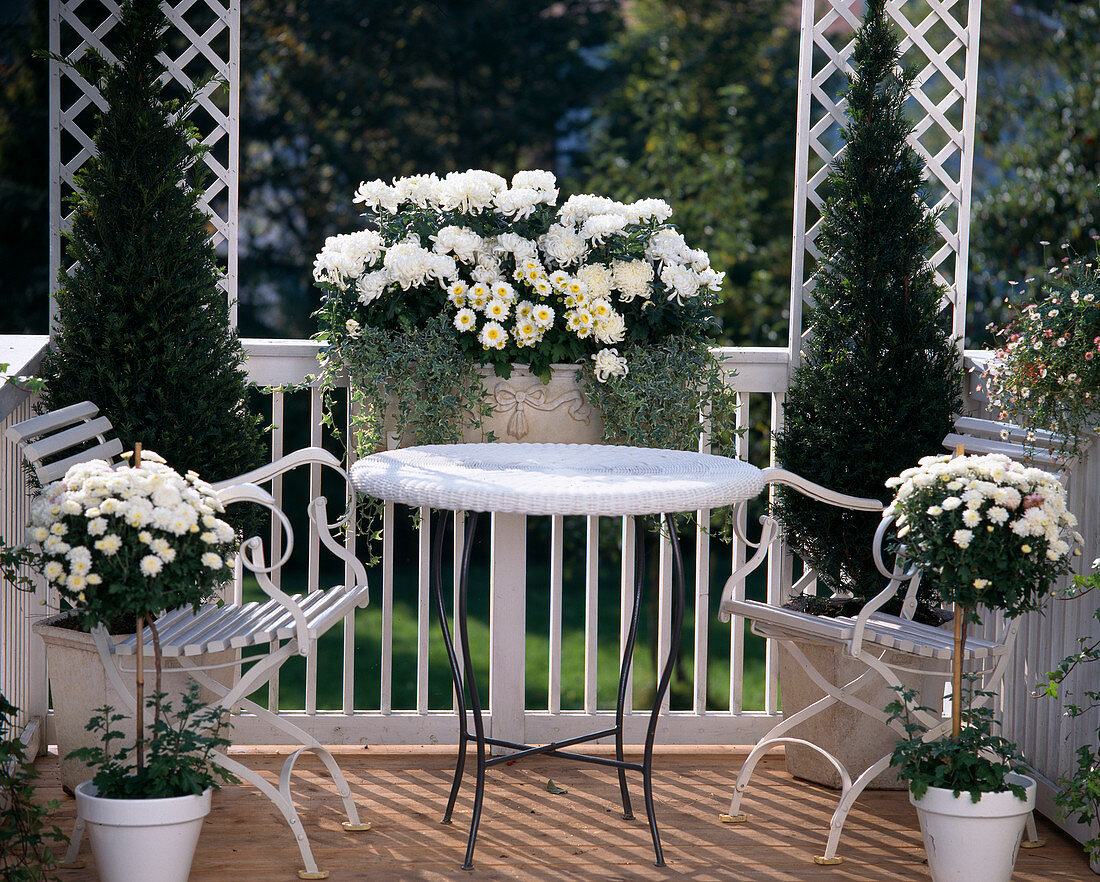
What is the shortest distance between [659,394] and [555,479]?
626 mm

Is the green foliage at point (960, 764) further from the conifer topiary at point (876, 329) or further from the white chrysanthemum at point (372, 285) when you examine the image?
the white chrysanthemum at point (372, 285)

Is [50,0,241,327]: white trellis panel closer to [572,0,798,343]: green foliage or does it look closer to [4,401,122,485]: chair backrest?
[4,401,122,485]: chair backrest

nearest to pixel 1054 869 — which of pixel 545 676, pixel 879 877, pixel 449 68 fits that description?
pixel 879 877

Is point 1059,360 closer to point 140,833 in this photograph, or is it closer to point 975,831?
point 975,831

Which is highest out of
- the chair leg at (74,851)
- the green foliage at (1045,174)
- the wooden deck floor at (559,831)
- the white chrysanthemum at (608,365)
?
the green foliage at (1045,174)

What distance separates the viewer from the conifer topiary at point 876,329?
308cm

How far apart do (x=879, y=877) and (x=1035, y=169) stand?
5.38 metres

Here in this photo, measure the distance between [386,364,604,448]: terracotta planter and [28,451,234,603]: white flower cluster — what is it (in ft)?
2.77

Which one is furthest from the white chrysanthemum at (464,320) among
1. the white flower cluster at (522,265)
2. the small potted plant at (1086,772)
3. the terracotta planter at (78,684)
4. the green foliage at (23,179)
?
the green foliage at (23,179)

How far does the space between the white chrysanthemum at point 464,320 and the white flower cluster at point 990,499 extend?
3.60ft

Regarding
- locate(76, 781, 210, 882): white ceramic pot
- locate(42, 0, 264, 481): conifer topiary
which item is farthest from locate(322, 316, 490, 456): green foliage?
locate(76, 781, 210, 882): white ceramic pot

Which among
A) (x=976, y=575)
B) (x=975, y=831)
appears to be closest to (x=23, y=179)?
(x=976, y=575)

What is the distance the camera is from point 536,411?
303 centimetres

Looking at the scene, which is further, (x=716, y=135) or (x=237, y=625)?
(x=716, y=135)
